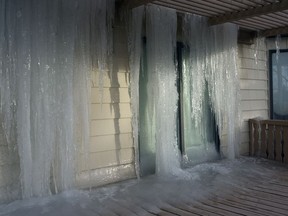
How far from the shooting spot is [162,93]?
4.16 m

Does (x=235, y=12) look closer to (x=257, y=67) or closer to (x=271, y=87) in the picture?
(x=257, y=67)

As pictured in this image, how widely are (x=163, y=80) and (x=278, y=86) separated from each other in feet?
9.83

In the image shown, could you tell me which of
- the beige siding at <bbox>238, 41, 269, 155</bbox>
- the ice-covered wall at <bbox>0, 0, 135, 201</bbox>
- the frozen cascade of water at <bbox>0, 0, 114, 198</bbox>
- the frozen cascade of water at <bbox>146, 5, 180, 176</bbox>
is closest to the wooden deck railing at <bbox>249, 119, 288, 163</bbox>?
the beige siding at <bbox>238, 41, 269, 155</bbox>

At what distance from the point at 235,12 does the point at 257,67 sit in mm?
1786

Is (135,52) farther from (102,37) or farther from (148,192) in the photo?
(148,192)

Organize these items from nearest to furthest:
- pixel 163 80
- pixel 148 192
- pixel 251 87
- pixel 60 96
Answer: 1. pixel 60 96
2. pixel 148 192
3. pixel 163 80
4. pixel 251 87

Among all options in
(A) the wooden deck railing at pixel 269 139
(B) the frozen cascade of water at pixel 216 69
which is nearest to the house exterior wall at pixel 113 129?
(B) the frozen cascade of water at pixel 216 69

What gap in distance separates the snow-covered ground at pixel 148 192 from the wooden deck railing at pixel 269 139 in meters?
0.49

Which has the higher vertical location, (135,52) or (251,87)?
(135,52)

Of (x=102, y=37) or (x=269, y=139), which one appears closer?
(x=102, y=37)

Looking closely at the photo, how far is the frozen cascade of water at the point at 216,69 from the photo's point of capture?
15.2ft

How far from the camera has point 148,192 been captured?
11.5 feet

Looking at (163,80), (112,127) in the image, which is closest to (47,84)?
→ (112,127)

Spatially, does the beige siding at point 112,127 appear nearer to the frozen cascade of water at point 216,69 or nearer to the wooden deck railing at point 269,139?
the frozen cascade of water at point 216,69
